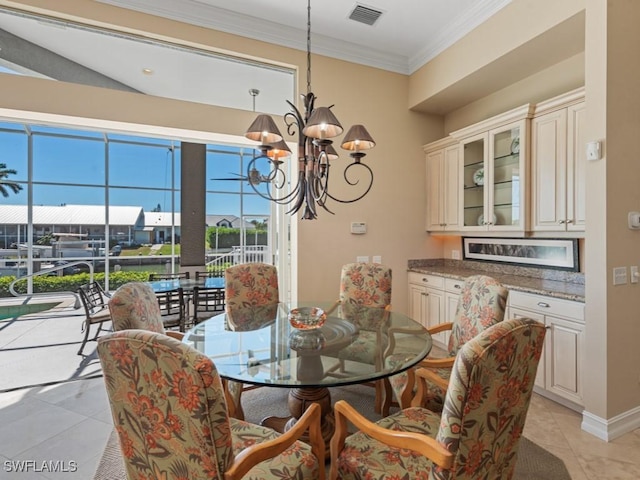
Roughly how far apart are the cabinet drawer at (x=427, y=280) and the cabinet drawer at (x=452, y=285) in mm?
61

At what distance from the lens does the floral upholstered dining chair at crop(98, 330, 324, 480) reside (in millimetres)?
972

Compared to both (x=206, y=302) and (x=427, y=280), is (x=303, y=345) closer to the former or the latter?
(x=427, y=280)

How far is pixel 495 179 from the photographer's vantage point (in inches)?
135

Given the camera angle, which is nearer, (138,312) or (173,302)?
(138,312)

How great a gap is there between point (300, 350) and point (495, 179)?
2815 mm

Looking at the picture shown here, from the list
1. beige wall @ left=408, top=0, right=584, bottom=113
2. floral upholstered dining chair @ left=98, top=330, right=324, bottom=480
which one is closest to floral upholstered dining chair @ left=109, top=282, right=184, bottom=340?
floral upholstered dining chair @ left=98, top=330, right=324, bottom=480

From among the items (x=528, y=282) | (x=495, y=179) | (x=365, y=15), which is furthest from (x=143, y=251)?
(x=528, y=282)

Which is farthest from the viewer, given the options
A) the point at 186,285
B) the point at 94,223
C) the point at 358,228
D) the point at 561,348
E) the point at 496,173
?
the point at 94,223

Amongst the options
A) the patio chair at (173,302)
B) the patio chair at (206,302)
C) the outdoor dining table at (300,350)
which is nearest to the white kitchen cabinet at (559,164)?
the outdoor dining table at (300,350)

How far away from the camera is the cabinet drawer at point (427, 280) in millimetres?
3701

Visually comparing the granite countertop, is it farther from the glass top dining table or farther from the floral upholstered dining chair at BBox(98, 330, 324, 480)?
the floral upholstered dining chair at BBox(98, 330, 324, 480)

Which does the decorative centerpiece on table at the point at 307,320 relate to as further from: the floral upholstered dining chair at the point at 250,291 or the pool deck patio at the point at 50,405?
the pool deck patio at the point at 50,405

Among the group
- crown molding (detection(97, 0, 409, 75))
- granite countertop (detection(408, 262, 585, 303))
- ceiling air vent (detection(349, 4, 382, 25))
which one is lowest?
granite countertop (detection(408, 262, 585, 303))

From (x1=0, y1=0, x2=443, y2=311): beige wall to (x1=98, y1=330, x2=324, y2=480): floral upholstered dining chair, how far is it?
8.47 feet
